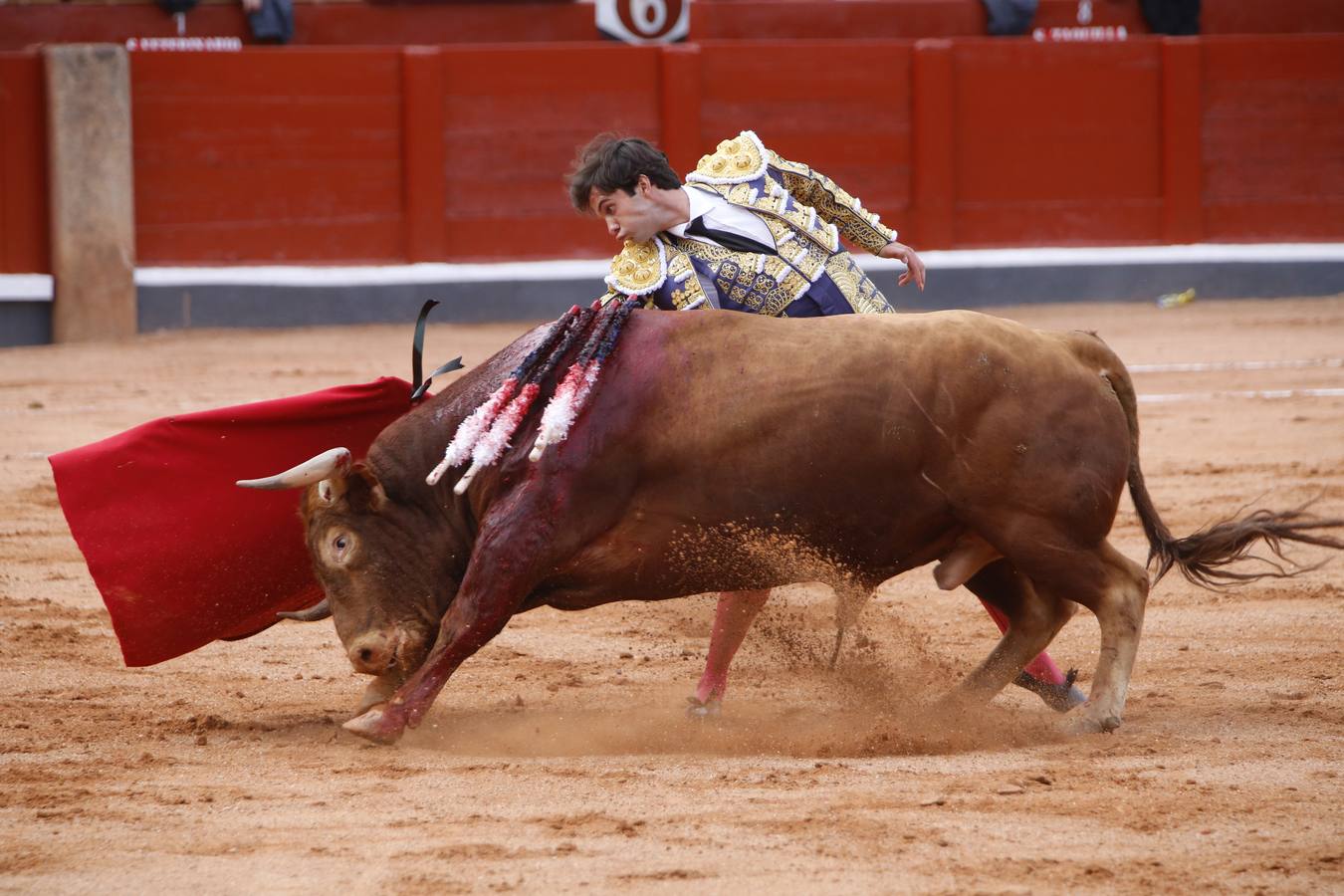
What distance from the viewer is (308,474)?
3.15 meters

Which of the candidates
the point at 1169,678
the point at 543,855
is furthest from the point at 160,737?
the point at 1169,678

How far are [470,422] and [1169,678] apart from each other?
1.55 meters

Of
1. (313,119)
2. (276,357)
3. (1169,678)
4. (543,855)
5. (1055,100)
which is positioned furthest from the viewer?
(1055,100)

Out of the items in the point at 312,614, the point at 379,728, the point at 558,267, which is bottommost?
the point at 379,728

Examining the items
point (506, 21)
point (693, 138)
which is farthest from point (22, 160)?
point (693, 138)

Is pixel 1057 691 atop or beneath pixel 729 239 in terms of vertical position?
beneath

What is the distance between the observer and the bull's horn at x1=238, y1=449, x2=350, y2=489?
311 cm

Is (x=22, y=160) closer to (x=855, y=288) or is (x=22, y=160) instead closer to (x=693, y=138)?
(x=693, y=138)

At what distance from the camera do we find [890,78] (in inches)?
413

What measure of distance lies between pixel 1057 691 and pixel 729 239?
1.09 m

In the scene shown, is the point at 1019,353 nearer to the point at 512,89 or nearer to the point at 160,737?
the point at 160,737

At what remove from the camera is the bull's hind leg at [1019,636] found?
135 inches

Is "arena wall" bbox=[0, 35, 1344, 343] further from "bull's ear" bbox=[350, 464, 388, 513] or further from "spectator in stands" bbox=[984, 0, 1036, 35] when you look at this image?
"bull's ear" bbox=[350, 464, 388, 513]

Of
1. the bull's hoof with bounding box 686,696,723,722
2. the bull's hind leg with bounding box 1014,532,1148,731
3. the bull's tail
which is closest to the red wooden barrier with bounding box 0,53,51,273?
the bull's hoof with bounding box 686,696,723,722
